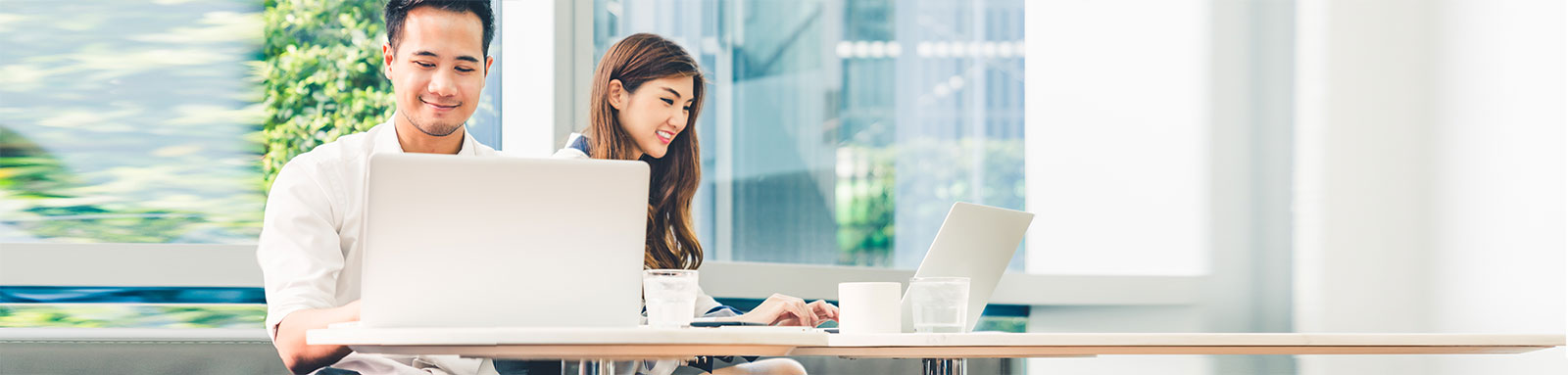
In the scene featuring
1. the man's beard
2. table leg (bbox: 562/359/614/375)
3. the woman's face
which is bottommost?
table leg (bbox: 562/359/614/375)

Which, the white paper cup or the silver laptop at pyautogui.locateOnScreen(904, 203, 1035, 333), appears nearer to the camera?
the white paper cup

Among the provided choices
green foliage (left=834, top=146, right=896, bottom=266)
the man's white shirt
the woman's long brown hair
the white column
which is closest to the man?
the man's white shirt

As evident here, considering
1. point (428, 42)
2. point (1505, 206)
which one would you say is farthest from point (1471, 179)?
point (428, 42)

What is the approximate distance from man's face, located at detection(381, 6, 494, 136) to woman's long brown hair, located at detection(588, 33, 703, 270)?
0.99ft

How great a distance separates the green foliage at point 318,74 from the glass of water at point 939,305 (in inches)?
69.4

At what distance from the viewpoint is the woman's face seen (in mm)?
2434

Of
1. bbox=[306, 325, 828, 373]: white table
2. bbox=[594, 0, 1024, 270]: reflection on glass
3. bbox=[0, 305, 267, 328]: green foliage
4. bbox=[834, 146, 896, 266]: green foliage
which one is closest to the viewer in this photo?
bbox=[306, 325, 828, 373]: white table

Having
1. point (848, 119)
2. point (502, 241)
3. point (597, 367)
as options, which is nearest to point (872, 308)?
point (597, 367)

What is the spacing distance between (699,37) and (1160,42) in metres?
1.39

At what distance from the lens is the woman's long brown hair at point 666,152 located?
2.45 metres

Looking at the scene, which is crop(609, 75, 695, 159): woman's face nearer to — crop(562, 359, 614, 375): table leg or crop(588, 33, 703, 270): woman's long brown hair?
crop(588, 33, 703, 270): woman's long brown hair

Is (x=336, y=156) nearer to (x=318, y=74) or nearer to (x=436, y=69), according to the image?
(x=436, y=69)

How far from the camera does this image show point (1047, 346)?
5.16ft

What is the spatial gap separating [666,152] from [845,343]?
1062 mm
